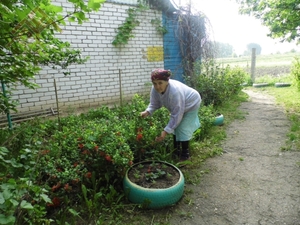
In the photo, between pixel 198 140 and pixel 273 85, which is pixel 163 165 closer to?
pixel 198 140

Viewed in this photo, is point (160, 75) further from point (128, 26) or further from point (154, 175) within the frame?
point (128, 26)

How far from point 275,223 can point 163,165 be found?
4.29 ft

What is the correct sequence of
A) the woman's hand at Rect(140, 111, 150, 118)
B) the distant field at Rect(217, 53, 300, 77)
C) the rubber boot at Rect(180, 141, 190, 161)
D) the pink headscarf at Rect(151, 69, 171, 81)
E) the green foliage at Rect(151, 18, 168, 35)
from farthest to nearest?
the distant field at Rect(217, 53, 300, 77)
the green foliage at Rect(151, 18, 168, 35)
the rubber boot at Rect(180, 141, 190, 161)
the woman's hand at Rect(140, 111, 150, 118)
the pink headscarf at Rect(151, 69, 171, 81)

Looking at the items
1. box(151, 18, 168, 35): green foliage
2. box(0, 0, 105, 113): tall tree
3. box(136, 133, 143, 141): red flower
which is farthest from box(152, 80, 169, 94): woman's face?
box(151, 18, 168, 35): green foliage

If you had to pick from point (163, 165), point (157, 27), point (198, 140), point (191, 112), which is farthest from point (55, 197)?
point (157, 27)

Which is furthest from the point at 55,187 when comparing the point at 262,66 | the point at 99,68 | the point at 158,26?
the point at 262,66

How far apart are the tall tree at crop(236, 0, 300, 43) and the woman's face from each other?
17.6 ft

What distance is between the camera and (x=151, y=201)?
224 centimetres

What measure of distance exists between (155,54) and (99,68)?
6.84ft

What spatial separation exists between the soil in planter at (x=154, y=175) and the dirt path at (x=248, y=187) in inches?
12.0

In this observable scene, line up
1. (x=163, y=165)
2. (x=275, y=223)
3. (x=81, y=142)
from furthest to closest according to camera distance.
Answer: (x=163, y=165) → (x=81, y=142) → (x=275, y=223)

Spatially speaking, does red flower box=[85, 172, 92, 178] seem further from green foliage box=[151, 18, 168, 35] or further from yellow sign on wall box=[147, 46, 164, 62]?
green foliage box=[151, 18, 168, 35]

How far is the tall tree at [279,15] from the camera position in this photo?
614cm

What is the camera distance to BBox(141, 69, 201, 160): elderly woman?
110 inches
